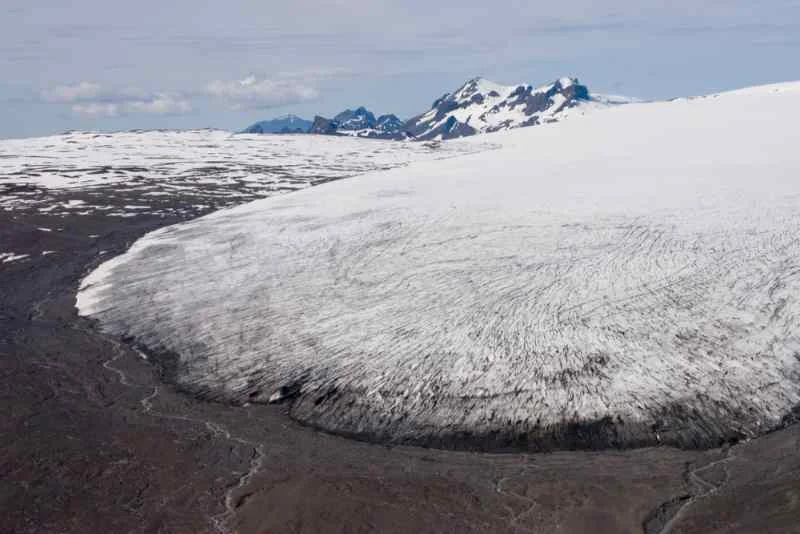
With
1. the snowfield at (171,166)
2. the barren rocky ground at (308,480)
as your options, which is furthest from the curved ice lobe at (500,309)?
the snowfield at (171,166)

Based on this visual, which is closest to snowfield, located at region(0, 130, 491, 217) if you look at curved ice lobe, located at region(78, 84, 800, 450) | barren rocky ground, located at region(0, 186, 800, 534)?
curved ice lobe, located at region(78, 84, 800, 450)

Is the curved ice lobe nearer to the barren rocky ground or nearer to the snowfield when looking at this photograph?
the barren rocky ground

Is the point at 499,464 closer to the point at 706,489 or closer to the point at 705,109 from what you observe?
the point at 706,489

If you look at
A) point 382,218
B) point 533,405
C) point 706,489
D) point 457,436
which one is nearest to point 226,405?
point 457,436

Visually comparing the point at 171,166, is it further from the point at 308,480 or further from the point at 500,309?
the point at 308,480

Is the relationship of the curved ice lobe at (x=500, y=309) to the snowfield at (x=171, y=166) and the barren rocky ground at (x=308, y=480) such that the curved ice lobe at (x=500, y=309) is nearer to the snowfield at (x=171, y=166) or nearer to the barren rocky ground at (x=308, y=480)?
the barren rocky ground at (x=308, y=480)

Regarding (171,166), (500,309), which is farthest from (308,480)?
(171,166)
